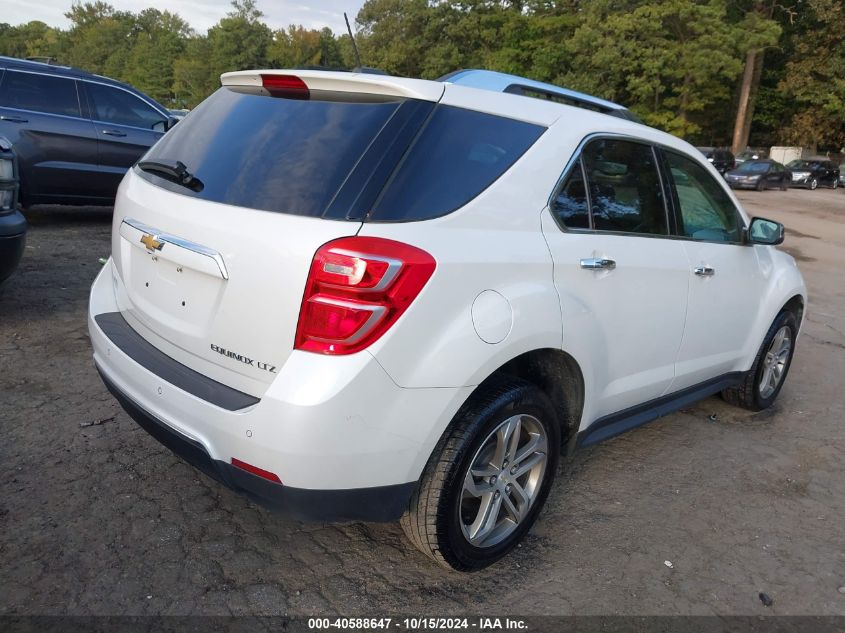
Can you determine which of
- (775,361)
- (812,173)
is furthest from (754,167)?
(775,361)

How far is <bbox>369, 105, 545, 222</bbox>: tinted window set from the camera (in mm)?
2299

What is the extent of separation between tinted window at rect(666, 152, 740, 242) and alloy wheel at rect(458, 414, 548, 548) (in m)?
1.48

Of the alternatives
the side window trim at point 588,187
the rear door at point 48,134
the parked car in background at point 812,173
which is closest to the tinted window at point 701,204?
the side window trim at point 588,187

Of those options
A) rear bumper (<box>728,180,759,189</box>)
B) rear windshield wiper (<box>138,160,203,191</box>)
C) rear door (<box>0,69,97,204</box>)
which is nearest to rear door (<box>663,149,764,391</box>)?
rear windshield wiper (<box>138,160,203,191</box>)

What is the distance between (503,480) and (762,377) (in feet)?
8.77

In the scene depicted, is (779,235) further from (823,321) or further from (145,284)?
(823,321)

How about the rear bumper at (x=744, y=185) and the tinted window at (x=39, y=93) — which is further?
the rear bumper at (x=744, y=185)

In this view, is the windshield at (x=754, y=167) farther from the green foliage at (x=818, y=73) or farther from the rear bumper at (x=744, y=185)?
the green foliage at (x=818, y=73)

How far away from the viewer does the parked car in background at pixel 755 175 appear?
29.6 m

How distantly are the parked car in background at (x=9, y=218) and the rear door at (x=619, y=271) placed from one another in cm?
367

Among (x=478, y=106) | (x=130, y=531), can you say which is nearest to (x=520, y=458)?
(x=478, y=106)

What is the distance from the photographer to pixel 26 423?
362cm

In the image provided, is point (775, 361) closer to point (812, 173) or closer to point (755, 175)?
point (755, 175)

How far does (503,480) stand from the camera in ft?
8.99
